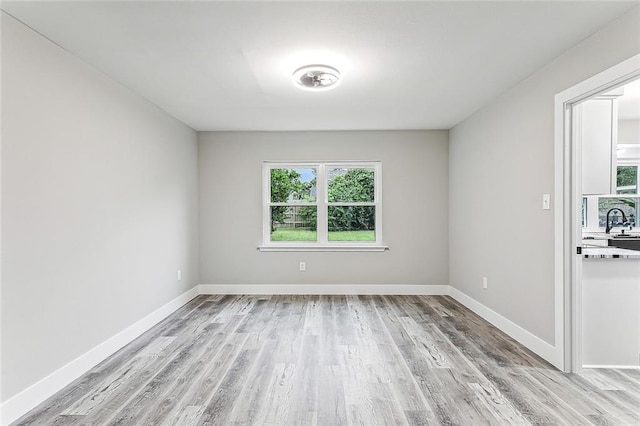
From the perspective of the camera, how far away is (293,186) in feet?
16.9

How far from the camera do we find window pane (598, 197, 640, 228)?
14.8 feet

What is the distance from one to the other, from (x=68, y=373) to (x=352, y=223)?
3649 mm

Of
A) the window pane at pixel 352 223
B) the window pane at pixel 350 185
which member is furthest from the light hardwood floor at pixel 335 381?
the window pane at pixel 350 185

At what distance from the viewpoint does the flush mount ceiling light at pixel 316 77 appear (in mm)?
2699

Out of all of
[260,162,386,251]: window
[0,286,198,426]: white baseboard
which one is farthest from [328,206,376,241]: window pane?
[0,286,198,426]: white baseboard

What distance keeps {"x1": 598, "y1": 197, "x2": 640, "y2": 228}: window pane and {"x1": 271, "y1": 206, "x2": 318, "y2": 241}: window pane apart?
150 inches

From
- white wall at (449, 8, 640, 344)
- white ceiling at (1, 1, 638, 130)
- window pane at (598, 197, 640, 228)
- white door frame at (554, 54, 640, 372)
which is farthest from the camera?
window pane at (598, 197, 640, 228)

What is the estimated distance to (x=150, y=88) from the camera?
3225 millimetres

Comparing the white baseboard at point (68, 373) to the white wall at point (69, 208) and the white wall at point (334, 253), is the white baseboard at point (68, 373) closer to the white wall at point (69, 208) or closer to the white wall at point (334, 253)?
the white wall at point (69, 208)

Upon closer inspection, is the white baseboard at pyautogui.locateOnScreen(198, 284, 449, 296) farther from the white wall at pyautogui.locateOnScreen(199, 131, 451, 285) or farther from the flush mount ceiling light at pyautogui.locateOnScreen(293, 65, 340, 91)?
the flush mount ceiling light at pyautogui.locateOnScreen(293, 65, 340, 91)

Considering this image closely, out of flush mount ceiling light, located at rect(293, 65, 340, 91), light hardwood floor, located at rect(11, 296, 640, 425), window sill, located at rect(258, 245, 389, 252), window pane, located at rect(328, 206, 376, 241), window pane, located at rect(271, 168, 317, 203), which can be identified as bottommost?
light hardwood floor, located at rect(11, 296, 640, 425)

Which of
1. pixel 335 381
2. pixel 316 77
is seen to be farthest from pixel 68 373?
pixel 316 77

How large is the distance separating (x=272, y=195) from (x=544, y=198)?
11.4 ft

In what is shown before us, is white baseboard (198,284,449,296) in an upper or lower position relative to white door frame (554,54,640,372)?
lower
